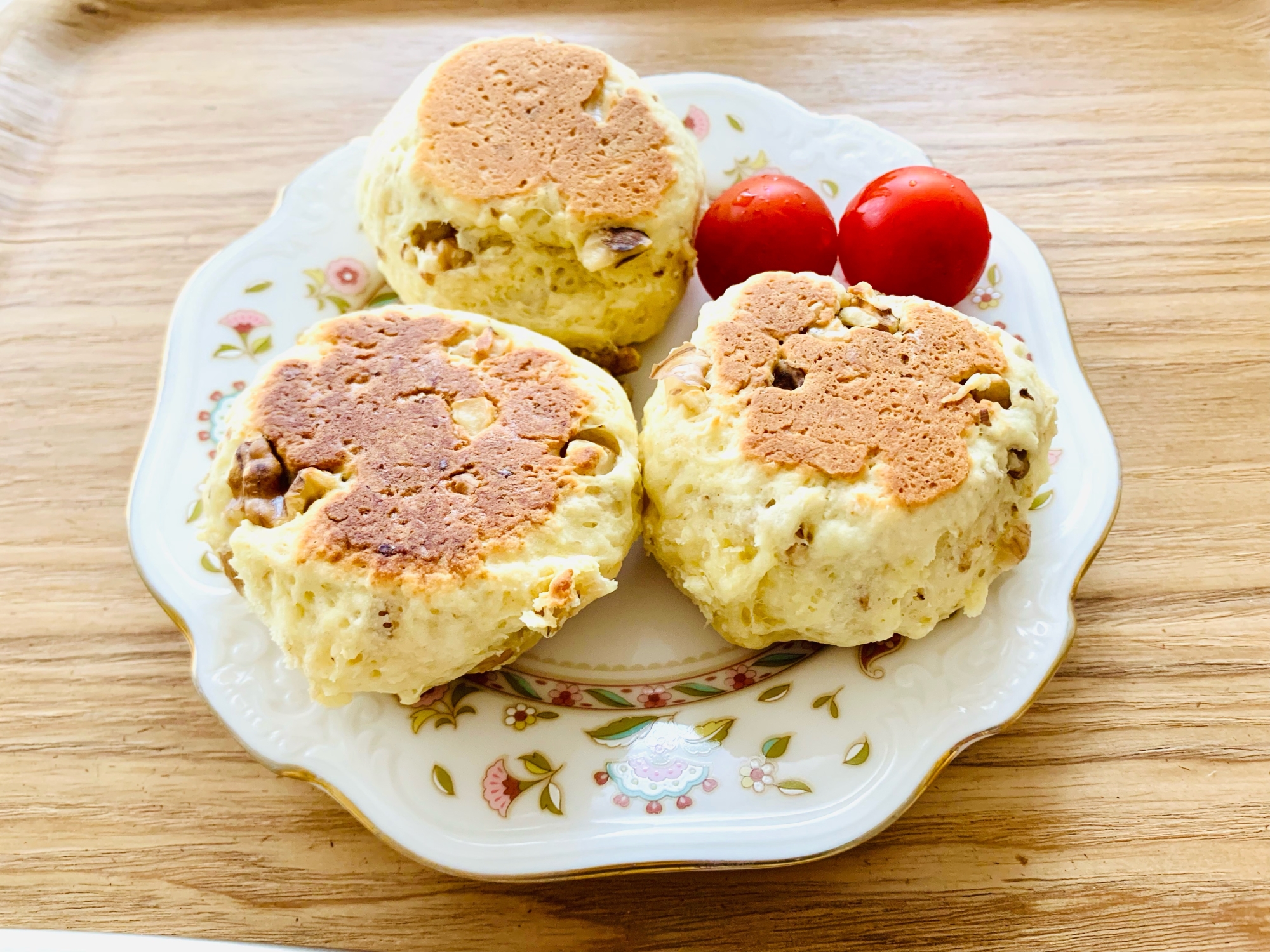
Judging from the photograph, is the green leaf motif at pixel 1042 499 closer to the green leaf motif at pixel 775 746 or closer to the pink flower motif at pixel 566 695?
the green leaf motif at pixel 775 746

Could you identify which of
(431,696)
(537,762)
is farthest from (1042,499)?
(431,696)

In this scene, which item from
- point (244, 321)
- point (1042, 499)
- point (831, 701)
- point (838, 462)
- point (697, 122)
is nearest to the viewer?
point (838, 462)

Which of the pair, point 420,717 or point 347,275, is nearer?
point 420,717

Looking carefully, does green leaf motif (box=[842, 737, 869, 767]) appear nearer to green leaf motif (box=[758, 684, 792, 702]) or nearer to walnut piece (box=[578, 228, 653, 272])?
green leaf motif (box=[758, 684, 792, 702])

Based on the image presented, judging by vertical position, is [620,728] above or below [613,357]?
below

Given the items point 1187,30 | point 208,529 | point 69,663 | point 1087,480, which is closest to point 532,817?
point 208,529

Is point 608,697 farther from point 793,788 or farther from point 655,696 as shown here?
point 793,788
